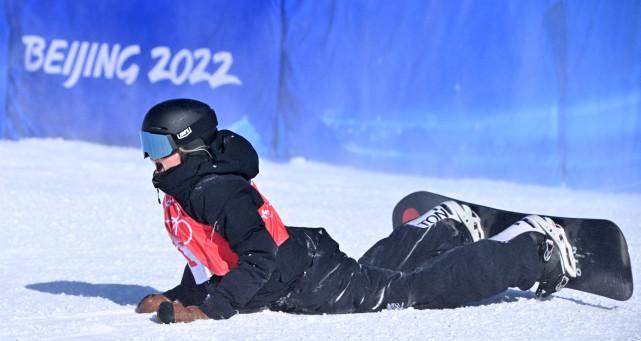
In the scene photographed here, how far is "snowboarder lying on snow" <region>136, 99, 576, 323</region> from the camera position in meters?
3.80

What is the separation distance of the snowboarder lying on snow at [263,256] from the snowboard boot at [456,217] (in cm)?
19

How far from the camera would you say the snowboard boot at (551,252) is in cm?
428

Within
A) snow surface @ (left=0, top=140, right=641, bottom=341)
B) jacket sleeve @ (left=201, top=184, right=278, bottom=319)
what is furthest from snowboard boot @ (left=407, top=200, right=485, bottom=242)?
jacket sleeve @ (left=201, top=184, right=278, bottom=319)

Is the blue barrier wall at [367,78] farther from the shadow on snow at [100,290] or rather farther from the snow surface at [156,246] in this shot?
the shadow on snow at [100,290]

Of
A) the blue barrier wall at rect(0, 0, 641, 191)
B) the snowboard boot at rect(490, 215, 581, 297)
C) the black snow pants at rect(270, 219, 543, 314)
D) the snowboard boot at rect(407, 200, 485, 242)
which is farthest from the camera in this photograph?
the blue barrier wall at rect(0, 0, 641, 191)

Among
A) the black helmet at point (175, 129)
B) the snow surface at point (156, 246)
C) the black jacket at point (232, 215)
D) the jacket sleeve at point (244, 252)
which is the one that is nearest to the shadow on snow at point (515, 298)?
the snow surface at point (156, 246)

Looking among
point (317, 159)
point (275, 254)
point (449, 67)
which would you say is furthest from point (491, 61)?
point (275, 254)

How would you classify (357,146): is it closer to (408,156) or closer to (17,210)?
(408,156)

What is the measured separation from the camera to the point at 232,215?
3.76 m

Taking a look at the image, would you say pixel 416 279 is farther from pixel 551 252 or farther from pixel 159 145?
pixel 159 145

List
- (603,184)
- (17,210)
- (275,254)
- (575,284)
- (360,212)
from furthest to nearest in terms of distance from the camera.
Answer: (603,184) → (360,212) → (17,210) → (575,284) → (275,254)

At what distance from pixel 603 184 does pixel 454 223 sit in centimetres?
461

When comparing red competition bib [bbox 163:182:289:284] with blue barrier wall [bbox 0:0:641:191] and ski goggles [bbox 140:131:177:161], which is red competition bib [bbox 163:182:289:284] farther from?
blue barrier wall [bbox 0:0:641:191]

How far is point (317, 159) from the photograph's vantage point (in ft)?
31.4
